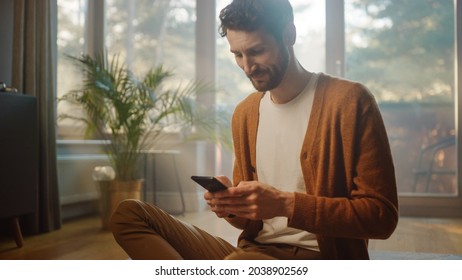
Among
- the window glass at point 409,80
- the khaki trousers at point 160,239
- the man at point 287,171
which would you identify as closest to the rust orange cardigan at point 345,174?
the man at point 287,171

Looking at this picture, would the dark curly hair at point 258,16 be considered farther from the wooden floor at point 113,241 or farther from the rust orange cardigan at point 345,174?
the wooden floor at point 113,241

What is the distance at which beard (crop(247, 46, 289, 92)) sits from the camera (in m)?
1.15

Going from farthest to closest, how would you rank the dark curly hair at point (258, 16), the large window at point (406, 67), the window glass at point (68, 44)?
the window glass at point (68, 44) → the large window at point (406, 67) → the dark curly hair at point (258, 16)

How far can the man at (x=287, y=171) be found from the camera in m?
1.02

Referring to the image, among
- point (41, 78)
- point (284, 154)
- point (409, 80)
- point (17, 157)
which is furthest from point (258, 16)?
point (409, 80)

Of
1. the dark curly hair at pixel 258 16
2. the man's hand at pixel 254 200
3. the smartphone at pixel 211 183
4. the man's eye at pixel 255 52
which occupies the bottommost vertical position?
the man's hand at pixel 254 200

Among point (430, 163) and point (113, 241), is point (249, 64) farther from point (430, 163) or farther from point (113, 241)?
point (430, 163)

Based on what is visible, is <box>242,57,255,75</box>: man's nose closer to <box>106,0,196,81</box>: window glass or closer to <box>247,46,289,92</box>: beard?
<box>247,46,289,92</box>: beard

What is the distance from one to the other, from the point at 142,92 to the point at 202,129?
756 millimetres

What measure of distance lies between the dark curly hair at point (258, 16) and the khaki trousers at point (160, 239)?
42 cm

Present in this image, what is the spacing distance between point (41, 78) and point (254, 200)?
2269 millimetres

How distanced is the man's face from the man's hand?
0.25 metres
